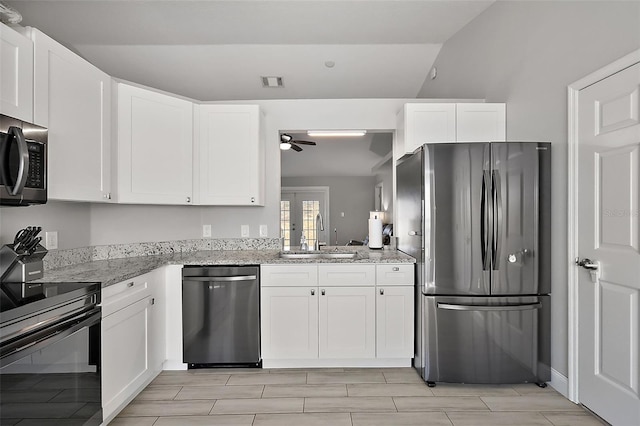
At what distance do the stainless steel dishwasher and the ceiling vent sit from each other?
96.5 inches

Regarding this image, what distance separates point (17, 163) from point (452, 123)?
2.98 metres

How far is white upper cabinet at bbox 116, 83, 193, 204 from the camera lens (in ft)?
9.11

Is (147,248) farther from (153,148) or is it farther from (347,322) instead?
(347,322)

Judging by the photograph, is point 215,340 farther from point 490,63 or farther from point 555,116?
point 490,63

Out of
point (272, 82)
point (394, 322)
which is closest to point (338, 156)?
point (272, 82)

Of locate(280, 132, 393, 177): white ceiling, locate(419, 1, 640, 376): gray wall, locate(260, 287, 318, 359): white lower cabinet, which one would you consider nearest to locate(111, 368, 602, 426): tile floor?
locate(260, 287, 318, 359): white lower cabinet

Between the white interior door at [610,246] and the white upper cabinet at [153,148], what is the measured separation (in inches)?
115

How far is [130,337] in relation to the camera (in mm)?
2303


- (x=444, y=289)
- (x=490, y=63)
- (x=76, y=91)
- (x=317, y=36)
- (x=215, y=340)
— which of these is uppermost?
(x=317, y=36)

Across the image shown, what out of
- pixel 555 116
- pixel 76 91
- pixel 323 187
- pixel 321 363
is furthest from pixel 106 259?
pixel 323 187

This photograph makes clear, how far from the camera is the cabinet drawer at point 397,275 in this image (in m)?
2.87

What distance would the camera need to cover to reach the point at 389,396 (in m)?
2.47

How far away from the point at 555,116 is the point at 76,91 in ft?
10.3

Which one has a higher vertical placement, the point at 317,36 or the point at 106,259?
the point at 317,36
